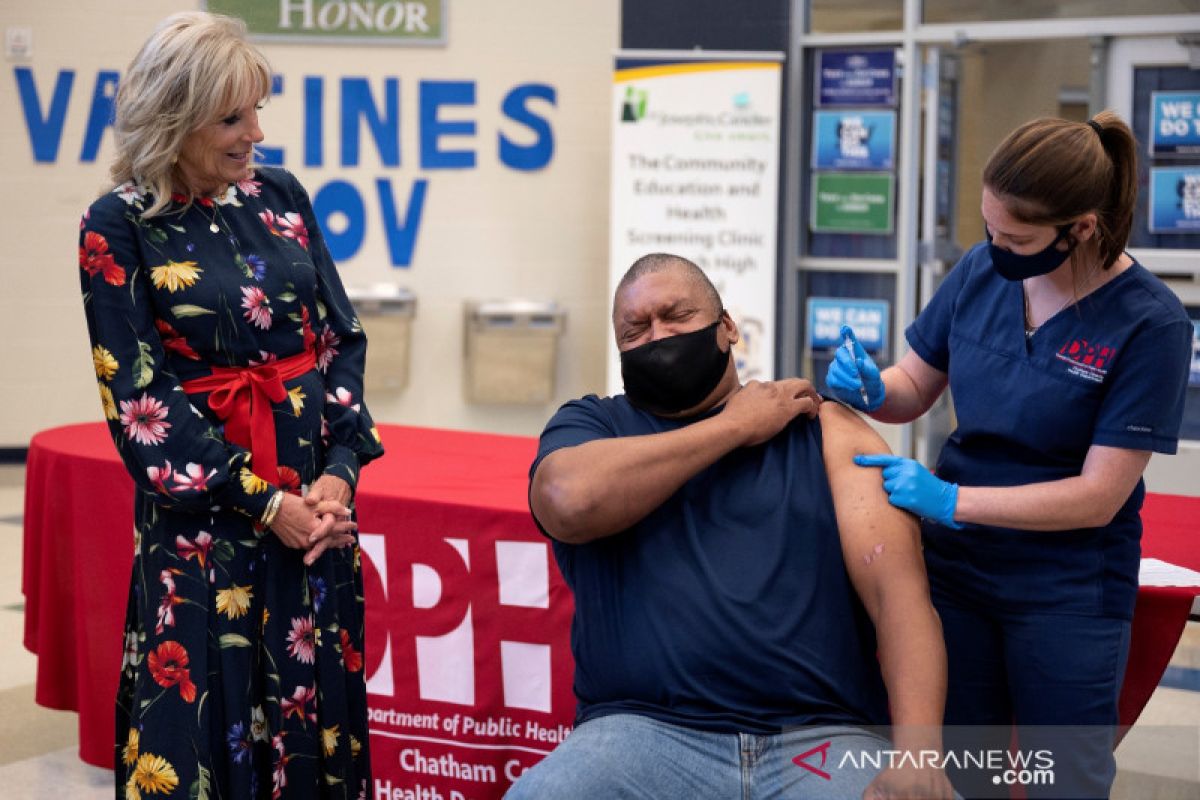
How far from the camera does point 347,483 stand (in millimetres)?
1902

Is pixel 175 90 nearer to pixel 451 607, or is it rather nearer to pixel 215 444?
pixel 215 444

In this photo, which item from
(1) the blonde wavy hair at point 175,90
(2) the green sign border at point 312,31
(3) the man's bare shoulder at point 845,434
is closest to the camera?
(1) the blonde wavy hair at point 175,90

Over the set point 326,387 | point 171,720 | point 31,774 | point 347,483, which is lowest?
point 31,774

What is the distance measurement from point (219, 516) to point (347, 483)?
0.18m

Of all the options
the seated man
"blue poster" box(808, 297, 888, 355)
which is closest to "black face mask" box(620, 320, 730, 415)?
the seated man

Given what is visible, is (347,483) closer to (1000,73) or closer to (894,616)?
(894,616)

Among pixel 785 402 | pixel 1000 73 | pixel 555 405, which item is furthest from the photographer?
pixel 555 405

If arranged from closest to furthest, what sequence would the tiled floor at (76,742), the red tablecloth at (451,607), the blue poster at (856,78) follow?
the tiled floor at (76,742), the red tablecloth at (451,607), the blue poster at (856,78)

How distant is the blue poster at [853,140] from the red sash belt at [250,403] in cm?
443

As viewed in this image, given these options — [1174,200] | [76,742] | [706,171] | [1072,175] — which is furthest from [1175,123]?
[76,742]

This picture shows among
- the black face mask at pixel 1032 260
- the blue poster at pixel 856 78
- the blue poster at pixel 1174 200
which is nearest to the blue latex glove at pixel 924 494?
the black face mask at pixel 1032 260

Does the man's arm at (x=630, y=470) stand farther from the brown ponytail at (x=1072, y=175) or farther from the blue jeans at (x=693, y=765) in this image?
the brown ponytail at (x=1072, y=175)

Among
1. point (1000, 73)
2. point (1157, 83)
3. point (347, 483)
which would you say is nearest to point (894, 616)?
point (347, 483)

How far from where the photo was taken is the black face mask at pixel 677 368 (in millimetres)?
1877
